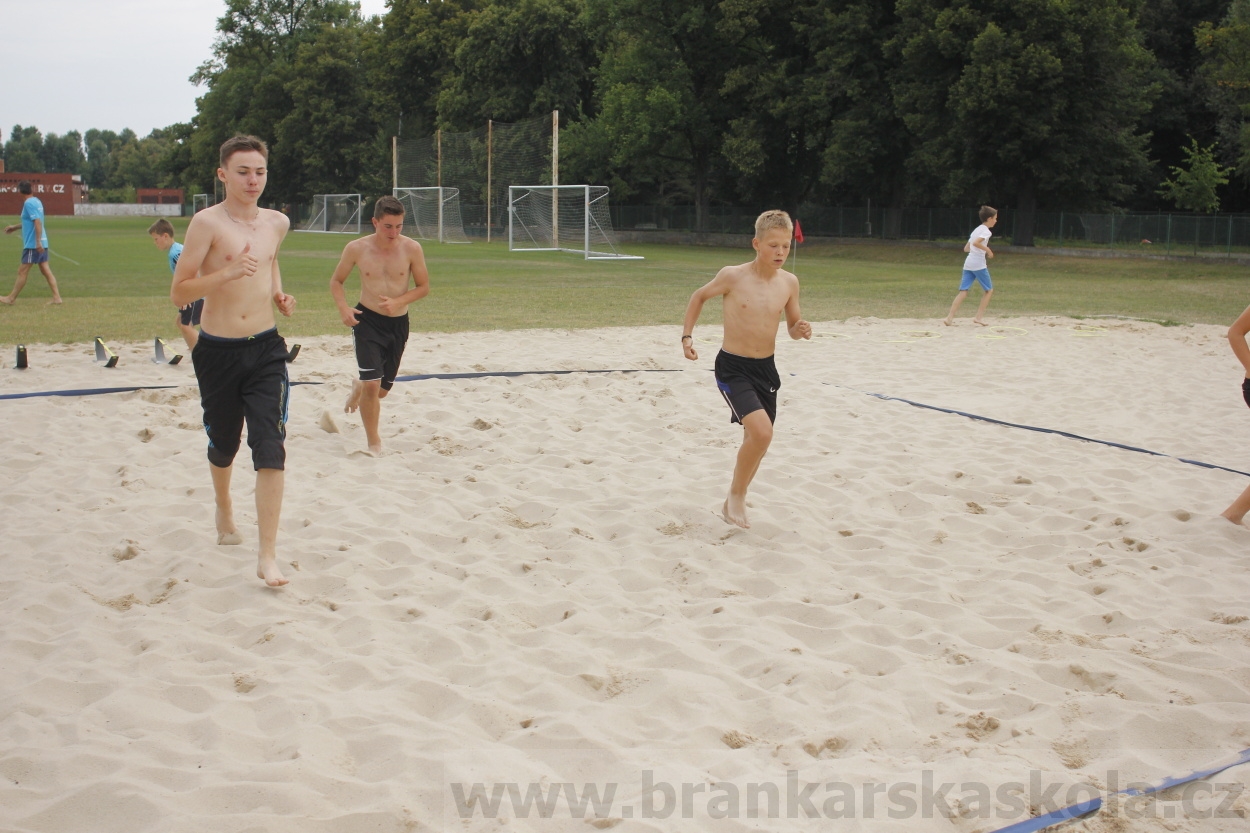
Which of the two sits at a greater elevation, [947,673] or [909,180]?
[909,180]

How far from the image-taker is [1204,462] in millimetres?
7039

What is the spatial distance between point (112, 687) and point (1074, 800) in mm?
3267

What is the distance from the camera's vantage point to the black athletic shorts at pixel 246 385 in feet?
15.9

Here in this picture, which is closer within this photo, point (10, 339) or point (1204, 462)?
point (1204, 462)

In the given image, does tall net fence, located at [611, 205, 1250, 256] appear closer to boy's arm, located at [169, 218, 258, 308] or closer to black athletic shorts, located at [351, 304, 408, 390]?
black athletic shorts, located at [351, 304, 408, 390]

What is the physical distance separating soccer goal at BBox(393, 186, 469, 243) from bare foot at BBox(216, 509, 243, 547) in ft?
126

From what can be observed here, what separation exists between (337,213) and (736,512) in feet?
190

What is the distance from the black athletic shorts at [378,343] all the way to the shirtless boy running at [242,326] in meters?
1.91

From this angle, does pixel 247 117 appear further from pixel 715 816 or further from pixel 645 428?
pixel 715 816

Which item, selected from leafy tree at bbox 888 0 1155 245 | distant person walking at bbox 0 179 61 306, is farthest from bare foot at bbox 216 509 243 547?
leafy tree at bbox 888 0 1155 245

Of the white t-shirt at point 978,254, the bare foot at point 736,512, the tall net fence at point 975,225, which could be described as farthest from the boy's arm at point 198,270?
the tall net fence at point 975,225

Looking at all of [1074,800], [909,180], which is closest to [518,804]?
[1074,800]

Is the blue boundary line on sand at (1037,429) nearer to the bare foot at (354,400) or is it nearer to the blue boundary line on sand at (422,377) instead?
the blue boundary line on sand at (422,377)

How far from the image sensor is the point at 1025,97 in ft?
113
